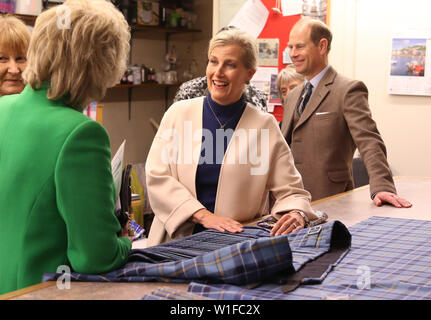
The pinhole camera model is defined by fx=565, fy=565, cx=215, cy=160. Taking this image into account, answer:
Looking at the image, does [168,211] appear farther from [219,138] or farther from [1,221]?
[1,221]

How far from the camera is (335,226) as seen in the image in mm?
1671

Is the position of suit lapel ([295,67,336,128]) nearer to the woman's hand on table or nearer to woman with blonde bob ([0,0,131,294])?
the woman's hand on table

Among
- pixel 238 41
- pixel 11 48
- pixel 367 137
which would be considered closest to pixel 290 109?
pixel 367 137

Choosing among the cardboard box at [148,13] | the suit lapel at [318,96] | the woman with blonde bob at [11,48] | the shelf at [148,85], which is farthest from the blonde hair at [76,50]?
the cardboard box at [148,13]

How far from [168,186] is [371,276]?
0.89 metres

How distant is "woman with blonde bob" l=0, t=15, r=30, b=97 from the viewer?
8.02 feet

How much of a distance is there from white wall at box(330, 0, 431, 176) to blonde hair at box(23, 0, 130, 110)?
322 centimetres

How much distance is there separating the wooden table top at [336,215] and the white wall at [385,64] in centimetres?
114

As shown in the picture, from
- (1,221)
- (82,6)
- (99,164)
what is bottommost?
(1,221)

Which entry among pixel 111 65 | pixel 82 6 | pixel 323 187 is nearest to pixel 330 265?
pixel 111 65

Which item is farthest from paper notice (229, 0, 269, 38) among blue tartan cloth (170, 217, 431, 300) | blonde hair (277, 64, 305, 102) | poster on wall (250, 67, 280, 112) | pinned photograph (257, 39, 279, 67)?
blue tartan cloth (170, 217, 431, 300)

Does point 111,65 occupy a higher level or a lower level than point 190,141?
higher

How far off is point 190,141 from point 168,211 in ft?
0.96

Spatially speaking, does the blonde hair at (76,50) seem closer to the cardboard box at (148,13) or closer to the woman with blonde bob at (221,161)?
the woman with blonde bob at (221,161)
